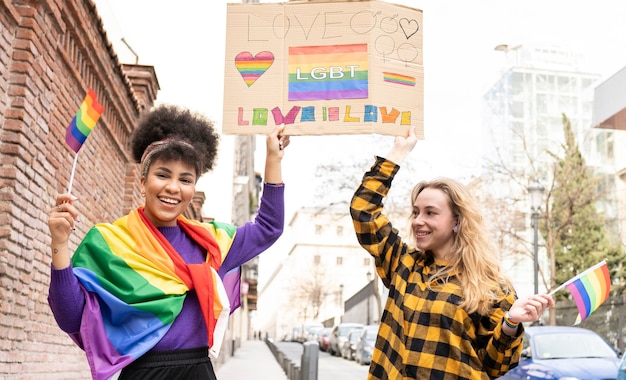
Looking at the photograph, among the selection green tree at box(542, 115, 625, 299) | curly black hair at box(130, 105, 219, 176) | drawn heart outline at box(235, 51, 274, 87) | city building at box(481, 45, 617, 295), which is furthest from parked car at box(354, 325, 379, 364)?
city building at box(481, 45, 617, 295)

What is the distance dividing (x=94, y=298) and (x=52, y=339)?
162 inches

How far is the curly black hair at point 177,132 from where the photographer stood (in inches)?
133

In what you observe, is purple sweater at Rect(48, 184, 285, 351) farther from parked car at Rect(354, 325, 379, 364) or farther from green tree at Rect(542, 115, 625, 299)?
green tree at Rect(542, 115, 625, 299)

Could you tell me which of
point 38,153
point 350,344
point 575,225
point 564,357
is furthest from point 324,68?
point 575,225

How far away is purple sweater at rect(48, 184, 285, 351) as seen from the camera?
274 centimetres

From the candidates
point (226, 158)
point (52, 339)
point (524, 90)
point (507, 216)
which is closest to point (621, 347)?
point (507, 216)

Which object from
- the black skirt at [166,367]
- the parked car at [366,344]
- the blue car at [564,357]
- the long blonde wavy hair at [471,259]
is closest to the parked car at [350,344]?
the parked car at [366,344]

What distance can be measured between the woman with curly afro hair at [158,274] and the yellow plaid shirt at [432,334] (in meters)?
0.63

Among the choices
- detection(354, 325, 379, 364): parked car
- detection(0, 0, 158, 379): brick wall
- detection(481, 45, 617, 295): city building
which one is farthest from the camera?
detection(481, 45, 617, 295): city building

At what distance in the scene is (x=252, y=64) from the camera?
12.3 feet

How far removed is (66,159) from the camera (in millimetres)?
6684

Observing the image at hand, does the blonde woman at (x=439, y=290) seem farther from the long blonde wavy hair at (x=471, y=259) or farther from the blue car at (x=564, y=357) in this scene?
the blue car at (x=564, y=357)

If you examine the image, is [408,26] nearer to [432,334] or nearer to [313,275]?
[432,334]

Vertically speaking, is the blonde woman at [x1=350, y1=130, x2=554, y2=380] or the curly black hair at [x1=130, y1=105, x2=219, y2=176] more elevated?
the curly black hair at [x1=130, y1=105, x2=219, y2=176]
